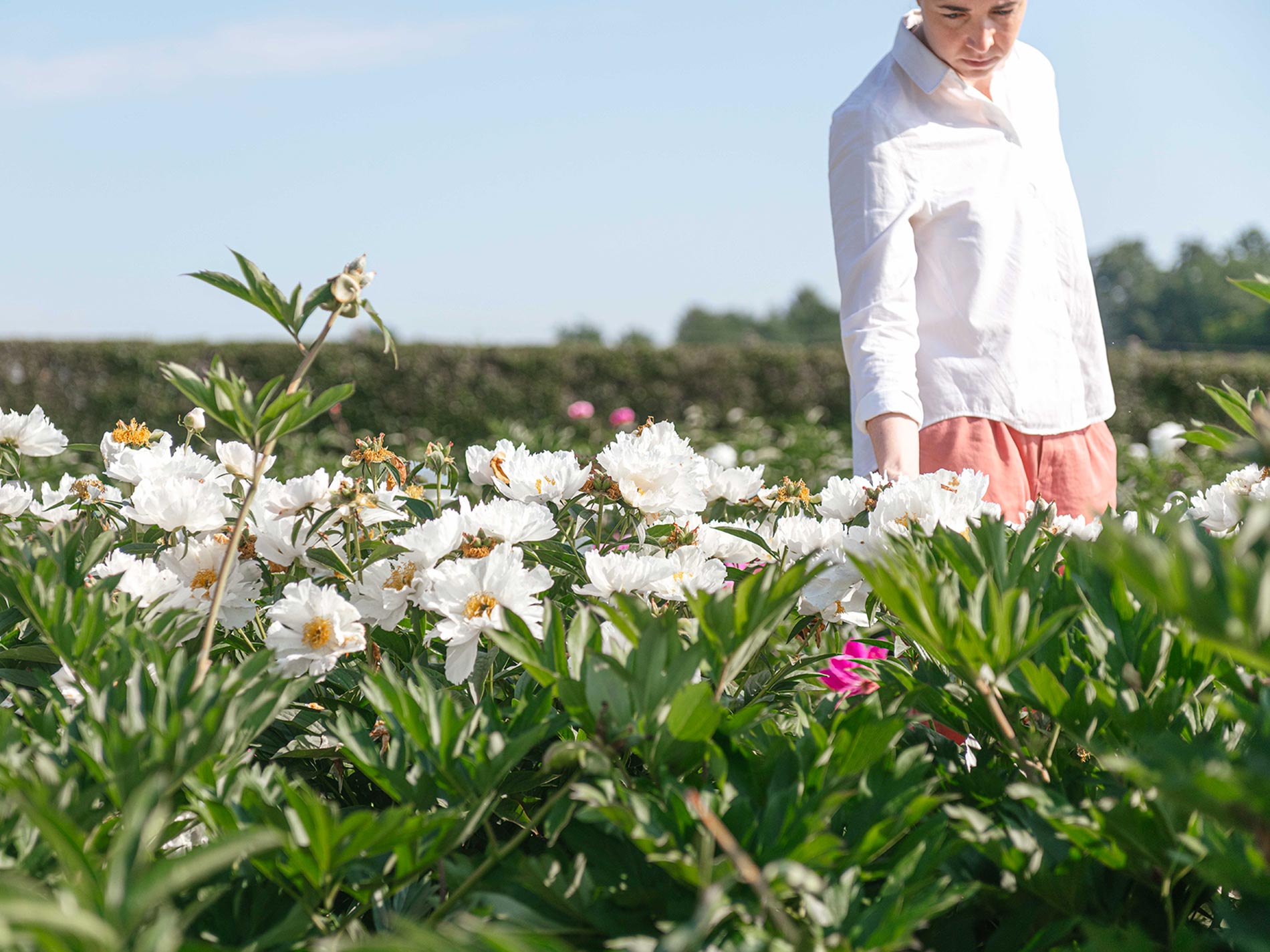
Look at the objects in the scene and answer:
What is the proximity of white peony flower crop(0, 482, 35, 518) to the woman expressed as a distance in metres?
1.48

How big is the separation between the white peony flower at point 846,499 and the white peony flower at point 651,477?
0.63 ft

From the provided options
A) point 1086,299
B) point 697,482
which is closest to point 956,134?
point 1086,299

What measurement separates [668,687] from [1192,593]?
15.5 inches

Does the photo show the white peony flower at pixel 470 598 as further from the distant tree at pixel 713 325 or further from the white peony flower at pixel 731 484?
the distant tree at pixel 713 325

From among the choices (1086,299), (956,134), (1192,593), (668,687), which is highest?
(956,134)

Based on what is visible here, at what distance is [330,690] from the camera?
4.20 ft

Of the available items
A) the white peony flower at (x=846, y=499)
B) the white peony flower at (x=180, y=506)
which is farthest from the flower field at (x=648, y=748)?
the white peony flower at (x=846, y=499)

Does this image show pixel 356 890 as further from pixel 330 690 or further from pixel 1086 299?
pixel 1086 299

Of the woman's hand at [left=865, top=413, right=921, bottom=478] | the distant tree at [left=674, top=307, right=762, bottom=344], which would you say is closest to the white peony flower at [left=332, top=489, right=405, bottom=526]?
the woman's hand at [left=865, top=413, right=921, bottom=478]

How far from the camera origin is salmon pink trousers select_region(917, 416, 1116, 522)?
2.27 metres

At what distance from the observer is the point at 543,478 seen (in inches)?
57.9

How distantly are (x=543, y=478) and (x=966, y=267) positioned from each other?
125 centimetres

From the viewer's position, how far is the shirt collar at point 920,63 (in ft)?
7.39

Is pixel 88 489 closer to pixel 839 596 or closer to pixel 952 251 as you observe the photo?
pixel 839 596
